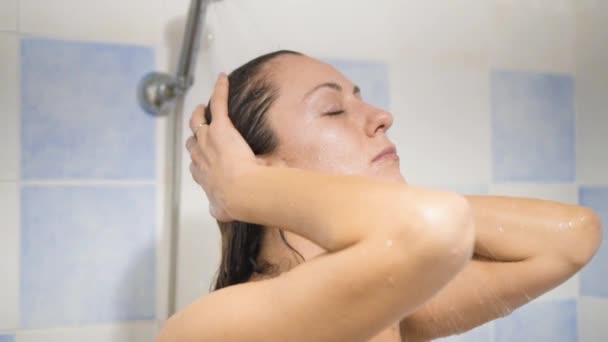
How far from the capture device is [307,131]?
72 cm

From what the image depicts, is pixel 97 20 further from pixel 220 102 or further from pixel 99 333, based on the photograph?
pixel 99 333

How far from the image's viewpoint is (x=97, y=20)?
1033 millimetres

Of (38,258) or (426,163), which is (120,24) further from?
(426,163)

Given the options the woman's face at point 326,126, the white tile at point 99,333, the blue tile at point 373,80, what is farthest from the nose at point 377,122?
the white tile at point 99,333

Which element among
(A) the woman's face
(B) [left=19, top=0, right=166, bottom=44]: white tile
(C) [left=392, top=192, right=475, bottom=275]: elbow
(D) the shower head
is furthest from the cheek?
(B) [left=19, top=0, right=166, bottom=44]: white tile

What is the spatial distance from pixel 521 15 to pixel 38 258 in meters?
0.86

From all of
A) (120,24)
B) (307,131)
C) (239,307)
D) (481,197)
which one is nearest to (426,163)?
(481,197)

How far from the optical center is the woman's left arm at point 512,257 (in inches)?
29.1

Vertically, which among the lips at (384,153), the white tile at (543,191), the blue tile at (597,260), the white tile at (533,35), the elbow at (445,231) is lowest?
the blue tile at (597,260)

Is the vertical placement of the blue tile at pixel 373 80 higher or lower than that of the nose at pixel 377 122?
higher

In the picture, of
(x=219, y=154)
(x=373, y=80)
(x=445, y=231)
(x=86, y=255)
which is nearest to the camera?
(x=445, y=231)

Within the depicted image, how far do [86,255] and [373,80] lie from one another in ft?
1.91

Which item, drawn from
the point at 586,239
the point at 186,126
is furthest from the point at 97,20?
the point at 586,239

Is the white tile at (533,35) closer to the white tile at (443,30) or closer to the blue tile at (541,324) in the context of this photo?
the white tile at (443,30)
